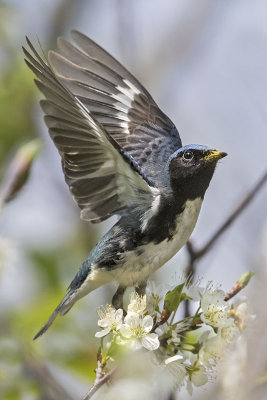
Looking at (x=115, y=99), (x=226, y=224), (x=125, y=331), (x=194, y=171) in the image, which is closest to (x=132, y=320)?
(x=125, y=331)

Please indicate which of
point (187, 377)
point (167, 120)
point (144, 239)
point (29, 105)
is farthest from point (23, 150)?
point (29, 105)

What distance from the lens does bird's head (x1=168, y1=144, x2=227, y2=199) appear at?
3.27 meters

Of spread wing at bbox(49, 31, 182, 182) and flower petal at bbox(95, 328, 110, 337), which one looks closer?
flower petal at bbox(95, 328, 110, 337)

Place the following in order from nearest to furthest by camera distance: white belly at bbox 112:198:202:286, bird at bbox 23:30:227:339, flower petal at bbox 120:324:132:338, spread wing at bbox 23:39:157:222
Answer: flower petal at bbox 120:324:132:338 → spread wing at bbox 23:39:157:222 → bird at bbox 23:30:227:339 → white belly at bbox 112:198:202:286

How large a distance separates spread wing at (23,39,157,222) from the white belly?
21 centimetres

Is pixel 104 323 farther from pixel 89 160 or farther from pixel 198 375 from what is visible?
pixel 89 160

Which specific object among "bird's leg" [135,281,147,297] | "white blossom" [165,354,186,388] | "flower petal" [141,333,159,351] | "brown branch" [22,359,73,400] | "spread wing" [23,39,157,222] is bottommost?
"white blossom" [165,354,186,388]

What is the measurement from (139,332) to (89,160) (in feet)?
3.37

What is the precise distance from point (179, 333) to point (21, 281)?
7.64 feet

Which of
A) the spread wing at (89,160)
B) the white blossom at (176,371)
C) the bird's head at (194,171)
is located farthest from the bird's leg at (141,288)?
the white blossom at (176,371)

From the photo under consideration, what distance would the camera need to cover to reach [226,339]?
8.04 feet

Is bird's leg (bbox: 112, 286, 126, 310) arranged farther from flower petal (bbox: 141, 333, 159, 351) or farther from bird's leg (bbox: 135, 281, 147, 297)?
flower petal (bbox: 141, 333, 159, 351)

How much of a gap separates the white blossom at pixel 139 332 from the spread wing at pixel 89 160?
0.80 metres

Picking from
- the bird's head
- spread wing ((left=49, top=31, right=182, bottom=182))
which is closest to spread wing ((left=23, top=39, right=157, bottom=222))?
the bird's head
